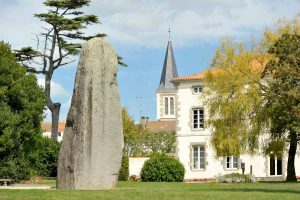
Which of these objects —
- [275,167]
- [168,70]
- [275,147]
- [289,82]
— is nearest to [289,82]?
[289,82]

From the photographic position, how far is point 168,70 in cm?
11906

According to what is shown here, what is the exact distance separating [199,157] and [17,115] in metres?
26.0

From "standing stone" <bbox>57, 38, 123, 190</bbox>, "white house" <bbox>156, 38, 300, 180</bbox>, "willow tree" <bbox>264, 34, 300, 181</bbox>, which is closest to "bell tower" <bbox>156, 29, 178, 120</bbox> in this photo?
"white house" <bbox>156, 38, 300, 180</bbox>

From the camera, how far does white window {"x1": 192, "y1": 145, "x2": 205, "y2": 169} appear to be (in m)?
49.4

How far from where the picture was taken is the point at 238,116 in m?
37.0

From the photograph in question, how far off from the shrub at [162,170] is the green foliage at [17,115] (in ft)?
32.1

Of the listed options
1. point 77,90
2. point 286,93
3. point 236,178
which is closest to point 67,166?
point 77,90

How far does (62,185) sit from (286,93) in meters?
7.58

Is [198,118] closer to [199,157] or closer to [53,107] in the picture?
[199,157]

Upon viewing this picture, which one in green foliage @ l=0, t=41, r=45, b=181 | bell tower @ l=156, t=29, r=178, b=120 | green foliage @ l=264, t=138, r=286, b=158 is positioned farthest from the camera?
bell tower @ l=156, t=29, r=178, b=120

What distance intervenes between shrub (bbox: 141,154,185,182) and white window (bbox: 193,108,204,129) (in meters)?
13.3

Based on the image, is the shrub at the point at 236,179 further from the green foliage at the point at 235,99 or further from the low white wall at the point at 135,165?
the low white wall at the point at 135,165

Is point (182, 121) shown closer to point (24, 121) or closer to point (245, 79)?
point (245, 79)

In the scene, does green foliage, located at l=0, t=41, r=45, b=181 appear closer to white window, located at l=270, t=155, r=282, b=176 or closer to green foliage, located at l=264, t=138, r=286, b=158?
green foliage, located at l=264, t=138, r=286, b=158
